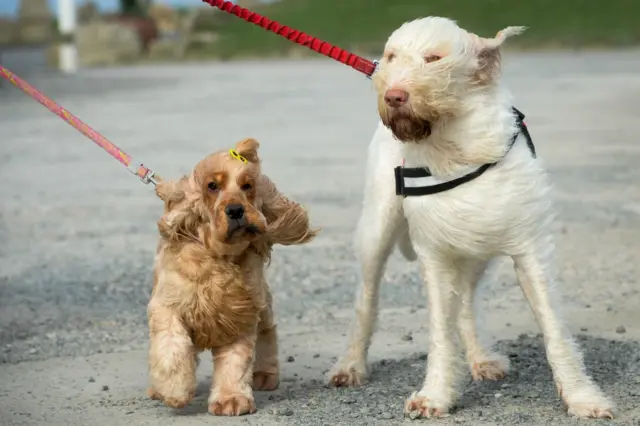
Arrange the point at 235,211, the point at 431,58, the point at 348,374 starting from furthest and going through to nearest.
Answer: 1. the point at 348,374
2. the point at 235,211
3. the point at 431,58

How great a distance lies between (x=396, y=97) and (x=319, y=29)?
38.7 meters

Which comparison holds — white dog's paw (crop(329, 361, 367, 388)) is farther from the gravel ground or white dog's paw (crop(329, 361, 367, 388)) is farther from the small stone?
the small stone

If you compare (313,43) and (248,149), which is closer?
(248,149)

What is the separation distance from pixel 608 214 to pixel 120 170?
6.81 meters

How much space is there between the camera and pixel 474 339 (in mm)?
7238

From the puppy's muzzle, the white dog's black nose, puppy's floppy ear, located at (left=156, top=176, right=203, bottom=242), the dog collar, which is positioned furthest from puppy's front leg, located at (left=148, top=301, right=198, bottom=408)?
the white dog's black nose

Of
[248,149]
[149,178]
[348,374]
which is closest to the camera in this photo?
[248,149]

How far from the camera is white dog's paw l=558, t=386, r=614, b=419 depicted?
19.8 feet

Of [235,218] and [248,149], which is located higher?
[248,149]

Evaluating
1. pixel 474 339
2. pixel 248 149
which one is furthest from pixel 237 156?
pixel 474 339

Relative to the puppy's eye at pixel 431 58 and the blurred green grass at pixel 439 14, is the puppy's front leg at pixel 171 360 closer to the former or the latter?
the puppy's eye at pixel 431 58

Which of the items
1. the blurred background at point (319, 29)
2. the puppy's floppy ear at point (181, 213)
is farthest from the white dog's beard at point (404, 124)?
the blurred background at point (319, 29)

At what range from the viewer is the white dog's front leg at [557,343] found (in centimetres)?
615

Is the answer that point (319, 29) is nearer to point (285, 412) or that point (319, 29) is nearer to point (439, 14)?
point (439, 14)
